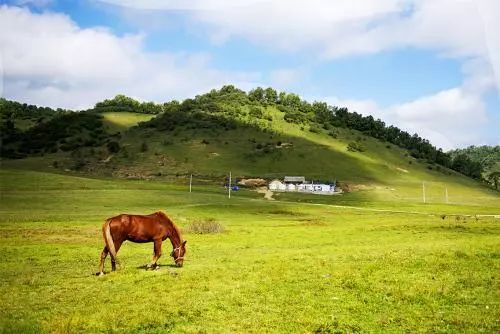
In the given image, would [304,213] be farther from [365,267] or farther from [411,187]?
[411,187]

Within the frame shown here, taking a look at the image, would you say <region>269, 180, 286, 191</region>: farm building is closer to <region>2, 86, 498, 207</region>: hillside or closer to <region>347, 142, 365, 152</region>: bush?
<region>2, 86, 498, 207</region>: hillside

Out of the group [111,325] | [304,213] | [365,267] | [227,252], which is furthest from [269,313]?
[304,213]

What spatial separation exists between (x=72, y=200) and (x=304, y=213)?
33.8m

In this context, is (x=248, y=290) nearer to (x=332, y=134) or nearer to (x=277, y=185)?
(x=277, y=185)

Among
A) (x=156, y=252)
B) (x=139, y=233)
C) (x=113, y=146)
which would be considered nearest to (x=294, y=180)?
(x=113, y=146)

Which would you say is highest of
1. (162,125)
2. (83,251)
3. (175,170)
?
(162,125)

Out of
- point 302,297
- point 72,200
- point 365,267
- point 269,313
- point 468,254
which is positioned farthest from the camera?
point 72,200

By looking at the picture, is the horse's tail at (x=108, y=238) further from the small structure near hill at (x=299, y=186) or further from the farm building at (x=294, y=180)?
the farm building at (x=294, y=180)

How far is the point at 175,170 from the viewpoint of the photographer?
147 metres

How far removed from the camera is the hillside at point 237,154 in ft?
476

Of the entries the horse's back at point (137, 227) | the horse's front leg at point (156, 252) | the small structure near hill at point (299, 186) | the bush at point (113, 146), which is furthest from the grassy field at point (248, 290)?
the bush at point (113, 146)

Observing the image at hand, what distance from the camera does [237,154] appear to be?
537ft

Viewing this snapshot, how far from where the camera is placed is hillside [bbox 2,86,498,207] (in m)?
145

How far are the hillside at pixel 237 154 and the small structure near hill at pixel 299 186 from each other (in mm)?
6966
